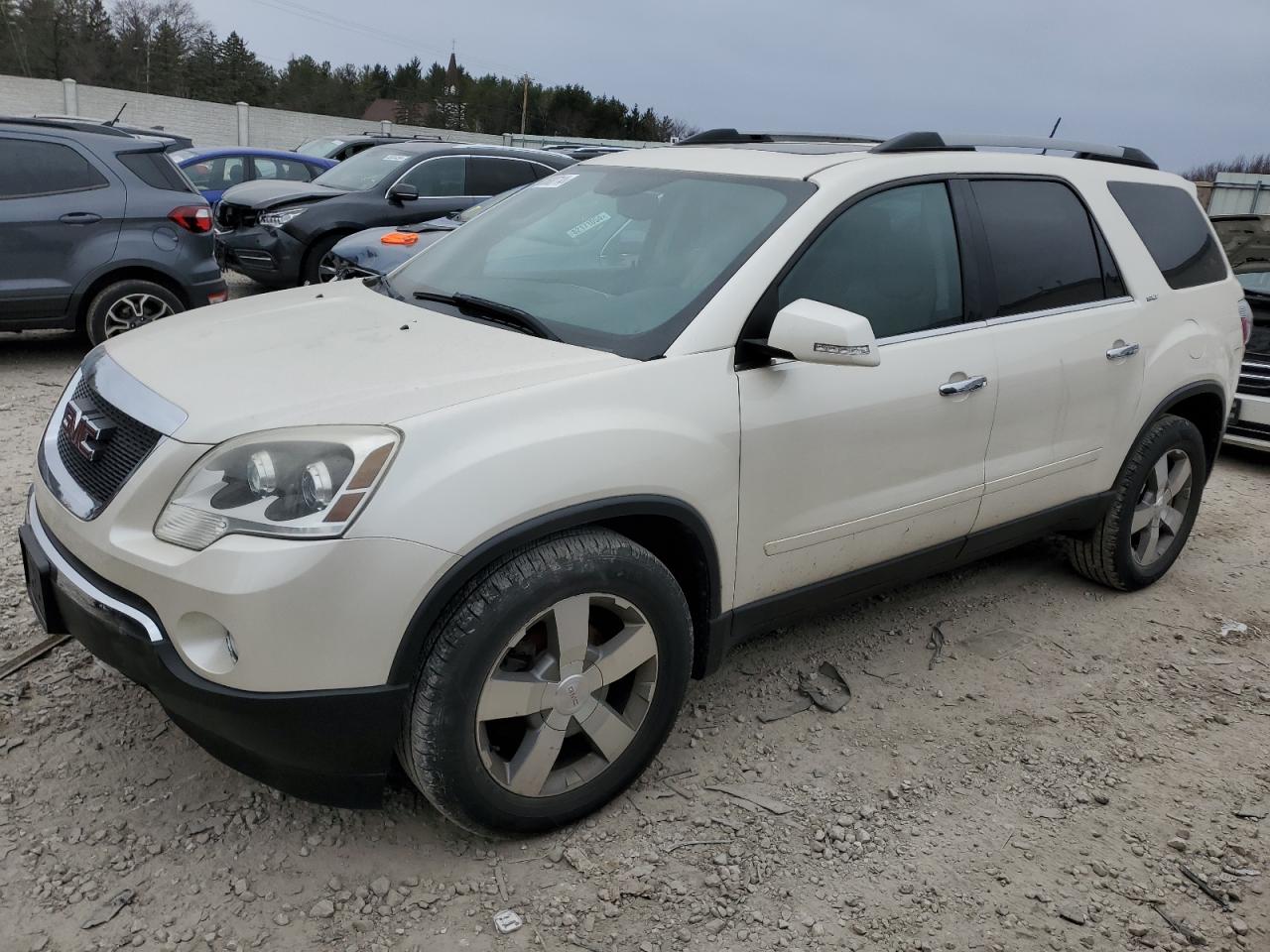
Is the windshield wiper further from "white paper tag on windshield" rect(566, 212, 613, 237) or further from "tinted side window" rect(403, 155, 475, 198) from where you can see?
"tinted side window" rect(403, 155, 475, 198)

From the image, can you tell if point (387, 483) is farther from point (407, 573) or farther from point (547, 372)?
point (547, 372)

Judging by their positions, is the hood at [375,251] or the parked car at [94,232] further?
the hood at [375,251]

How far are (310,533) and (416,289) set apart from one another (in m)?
1.43

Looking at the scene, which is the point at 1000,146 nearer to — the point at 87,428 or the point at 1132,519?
the point at 1132,519

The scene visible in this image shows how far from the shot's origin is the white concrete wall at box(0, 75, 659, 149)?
25.8 meters

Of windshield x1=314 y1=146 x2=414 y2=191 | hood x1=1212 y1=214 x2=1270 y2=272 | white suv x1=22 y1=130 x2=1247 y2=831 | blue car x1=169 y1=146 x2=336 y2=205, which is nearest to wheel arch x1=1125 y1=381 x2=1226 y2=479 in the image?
white suv x1=22 y1=130 x2=1247 y2=831

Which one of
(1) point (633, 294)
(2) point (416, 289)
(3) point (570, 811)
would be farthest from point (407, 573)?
(2) point (416, 289)

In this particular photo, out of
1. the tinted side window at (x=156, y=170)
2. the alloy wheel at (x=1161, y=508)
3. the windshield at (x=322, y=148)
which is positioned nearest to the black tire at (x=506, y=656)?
the alloy wheel at (x=1161, y=508)

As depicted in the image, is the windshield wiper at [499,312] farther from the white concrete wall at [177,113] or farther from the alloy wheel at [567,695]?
the white concrete wall at [177,113]

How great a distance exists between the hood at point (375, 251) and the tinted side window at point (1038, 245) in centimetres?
477

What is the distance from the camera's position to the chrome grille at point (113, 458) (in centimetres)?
241

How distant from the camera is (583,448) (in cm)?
250

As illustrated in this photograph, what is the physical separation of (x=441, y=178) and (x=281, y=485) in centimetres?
842

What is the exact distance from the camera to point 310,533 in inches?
85.9
